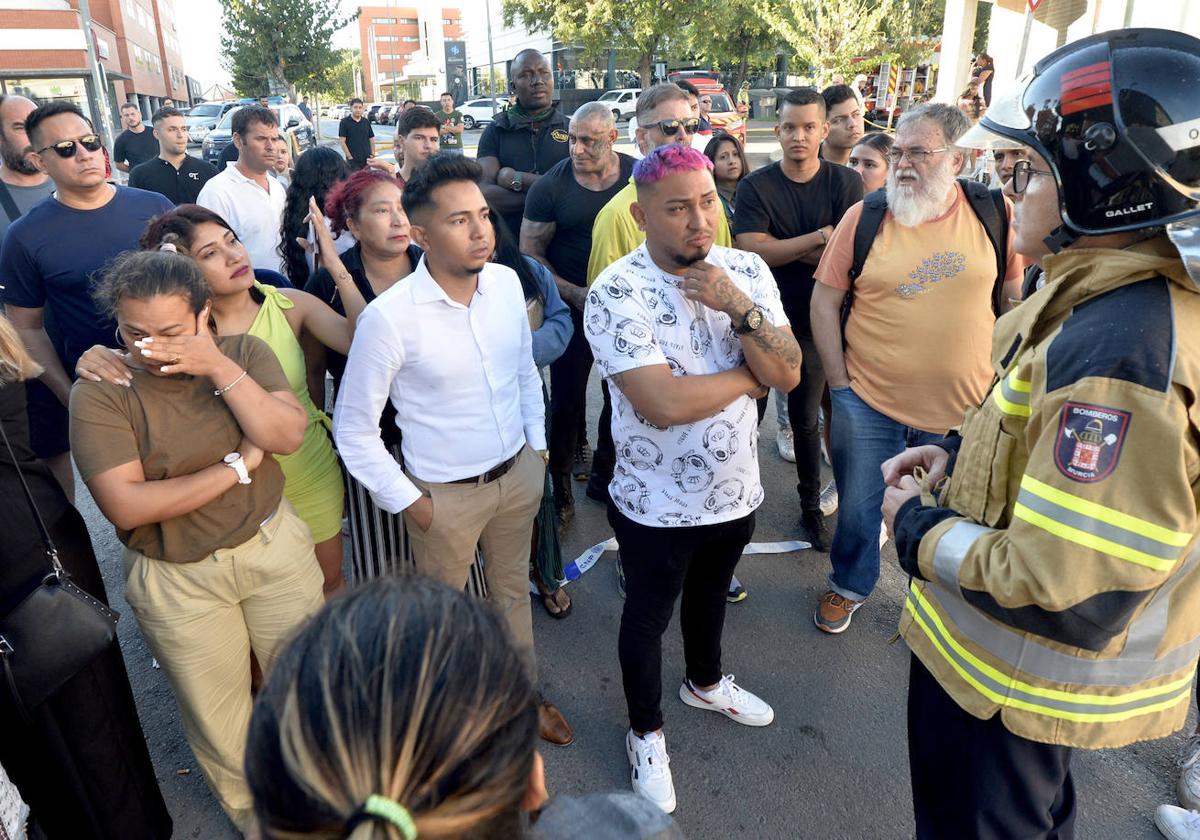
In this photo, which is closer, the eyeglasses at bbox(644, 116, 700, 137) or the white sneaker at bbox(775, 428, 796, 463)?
the eyeglasses at bbox(644, 116, 700, 137)

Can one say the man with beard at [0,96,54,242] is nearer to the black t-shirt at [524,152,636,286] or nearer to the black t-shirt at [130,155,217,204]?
the black t-shirt at [130,155,217,204]

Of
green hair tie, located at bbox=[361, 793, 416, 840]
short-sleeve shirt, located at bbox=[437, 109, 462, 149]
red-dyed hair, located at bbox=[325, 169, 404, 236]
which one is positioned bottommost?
green hair tie, located at bbox=[361, 793, 416, 840]

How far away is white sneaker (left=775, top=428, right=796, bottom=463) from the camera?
5023 mm

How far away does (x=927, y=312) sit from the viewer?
2980 mm

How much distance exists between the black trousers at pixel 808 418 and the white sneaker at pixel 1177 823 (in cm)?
195

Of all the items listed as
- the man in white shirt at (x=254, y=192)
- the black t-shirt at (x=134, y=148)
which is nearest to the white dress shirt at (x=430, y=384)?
the man in white shirt at (x=254, y=192)

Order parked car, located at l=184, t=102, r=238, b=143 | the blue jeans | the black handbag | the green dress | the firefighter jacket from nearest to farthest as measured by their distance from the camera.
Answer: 1. the firefighter jacket
2. the black handbag
3. the green dress
4. the blue jeans
5. parked car, located at l=184, t=102, r=238, b=143

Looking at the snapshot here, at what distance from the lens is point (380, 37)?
102 m

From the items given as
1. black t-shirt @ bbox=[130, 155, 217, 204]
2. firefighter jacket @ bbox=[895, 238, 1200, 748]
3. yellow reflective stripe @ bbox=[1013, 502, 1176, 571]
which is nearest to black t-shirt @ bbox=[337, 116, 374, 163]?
black t-shirt @ bbox=[130, 155, 217, 204]

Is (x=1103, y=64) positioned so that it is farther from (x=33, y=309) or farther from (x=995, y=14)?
(x=995, y=14)

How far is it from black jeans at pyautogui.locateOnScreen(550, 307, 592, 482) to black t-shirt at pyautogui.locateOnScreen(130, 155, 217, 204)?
4.11 meters

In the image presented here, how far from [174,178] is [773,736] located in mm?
6546

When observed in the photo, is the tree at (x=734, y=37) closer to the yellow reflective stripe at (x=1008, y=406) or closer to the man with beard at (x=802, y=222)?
the man with beard at (x=802, y=222)

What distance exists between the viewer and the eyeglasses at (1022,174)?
1.57 meters
